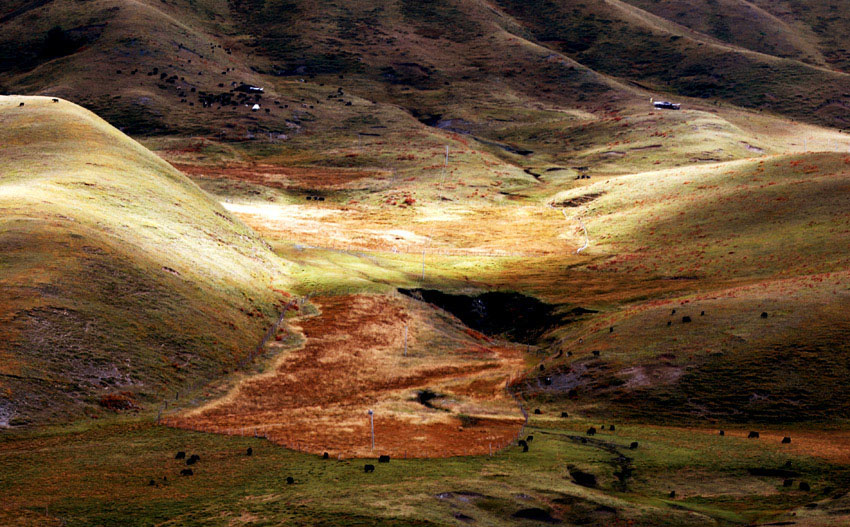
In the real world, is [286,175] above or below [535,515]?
below

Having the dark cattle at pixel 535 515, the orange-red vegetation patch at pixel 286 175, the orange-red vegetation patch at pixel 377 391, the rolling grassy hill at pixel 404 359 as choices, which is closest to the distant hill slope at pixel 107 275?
the rolling grassy hill at pixel 404 359

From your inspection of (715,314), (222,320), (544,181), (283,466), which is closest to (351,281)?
(222,320)

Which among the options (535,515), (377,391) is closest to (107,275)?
(377,391)

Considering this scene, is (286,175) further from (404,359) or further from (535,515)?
(535,515)

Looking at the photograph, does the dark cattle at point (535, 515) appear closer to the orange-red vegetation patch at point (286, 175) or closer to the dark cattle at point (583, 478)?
the dark cattle at point (583, 478)

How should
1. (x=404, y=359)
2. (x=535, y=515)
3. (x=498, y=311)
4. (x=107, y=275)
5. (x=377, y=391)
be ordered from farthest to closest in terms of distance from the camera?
(x=498, y=311)
(x=404, y=359)
(x=377, y=391)
(x=107, y=275)
(x=535, y=515)

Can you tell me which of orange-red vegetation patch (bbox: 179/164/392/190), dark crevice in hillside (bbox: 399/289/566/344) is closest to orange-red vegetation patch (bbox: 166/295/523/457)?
dark crevice in hillside (bbox: 399/289/566/344)

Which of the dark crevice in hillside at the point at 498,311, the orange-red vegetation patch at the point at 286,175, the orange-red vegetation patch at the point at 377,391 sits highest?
the orange-red vegetation patch at the point at 377,391
